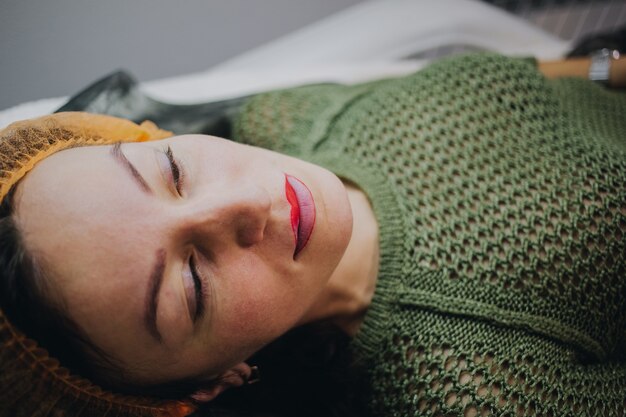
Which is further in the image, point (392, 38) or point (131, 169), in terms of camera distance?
point (392, 38)

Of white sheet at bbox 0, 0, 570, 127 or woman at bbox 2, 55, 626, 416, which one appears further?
white sheet at bbox 0, 0, 570, 127

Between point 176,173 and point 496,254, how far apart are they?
565mm

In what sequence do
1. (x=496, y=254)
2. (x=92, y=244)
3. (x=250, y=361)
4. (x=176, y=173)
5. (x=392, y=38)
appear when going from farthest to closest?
(x=392, y=38) < (x=250, y=361) < (x=496, y=254) < (x=176, y=173) < (x=92, y=244)

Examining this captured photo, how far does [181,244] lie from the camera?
62cm

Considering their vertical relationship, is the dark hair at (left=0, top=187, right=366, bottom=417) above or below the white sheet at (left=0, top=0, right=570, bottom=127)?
below

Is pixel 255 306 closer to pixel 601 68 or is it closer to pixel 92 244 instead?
pixel 92 244

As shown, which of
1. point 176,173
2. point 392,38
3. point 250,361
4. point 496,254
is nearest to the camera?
point 176,173

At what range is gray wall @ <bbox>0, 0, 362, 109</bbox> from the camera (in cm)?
95

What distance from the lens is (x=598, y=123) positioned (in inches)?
38.9

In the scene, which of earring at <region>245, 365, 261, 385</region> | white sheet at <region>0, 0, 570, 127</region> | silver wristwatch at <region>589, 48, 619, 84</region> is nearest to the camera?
earring at <region>245, 365, 261, 385</region>

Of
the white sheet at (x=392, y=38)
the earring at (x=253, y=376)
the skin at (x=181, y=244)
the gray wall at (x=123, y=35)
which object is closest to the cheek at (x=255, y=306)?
the skin at (x=181, y=244)

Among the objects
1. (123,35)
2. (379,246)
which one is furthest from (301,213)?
(123,35)

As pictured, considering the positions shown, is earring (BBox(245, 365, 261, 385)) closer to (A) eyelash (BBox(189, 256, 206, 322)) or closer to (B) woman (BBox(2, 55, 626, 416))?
(B) woman (BBox(2, 55, 626, 416))

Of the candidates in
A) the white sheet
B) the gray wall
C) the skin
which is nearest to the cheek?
the skin
